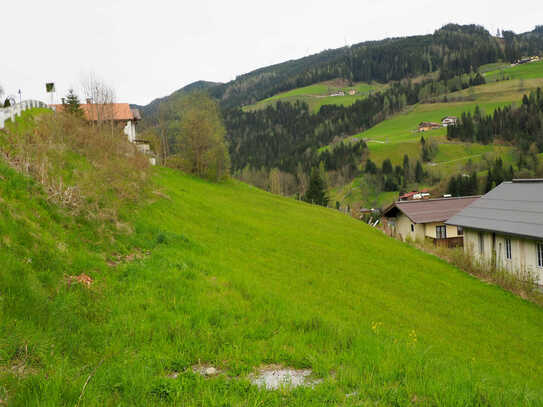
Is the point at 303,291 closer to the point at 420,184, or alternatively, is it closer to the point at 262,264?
the point at 262,264

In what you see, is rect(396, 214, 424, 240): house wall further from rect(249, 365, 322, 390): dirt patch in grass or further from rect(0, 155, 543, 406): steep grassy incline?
rect(249, 365, 322, 390): dirt patch in grass

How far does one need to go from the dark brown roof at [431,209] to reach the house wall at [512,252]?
12162 millimetres

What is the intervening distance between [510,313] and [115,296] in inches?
763

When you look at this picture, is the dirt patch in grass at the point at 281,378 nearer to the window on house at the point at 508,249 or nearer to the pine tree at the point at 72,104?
the window on house at the point at 508,249

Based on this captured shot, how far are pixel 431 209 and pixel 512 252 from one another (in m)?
19.4

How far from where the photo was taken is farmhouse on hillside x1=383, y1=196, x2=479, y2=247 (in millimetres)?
41562

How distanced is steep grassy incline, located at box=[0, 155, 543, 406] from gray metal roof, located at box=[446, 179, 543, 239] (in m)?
Answer: 13.7

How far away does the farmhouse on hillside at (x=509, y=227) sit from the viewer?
23.3 meters

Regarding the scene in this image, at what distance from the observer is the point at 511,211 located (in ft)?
90.1

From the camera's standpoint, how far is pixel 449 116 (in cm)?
18088

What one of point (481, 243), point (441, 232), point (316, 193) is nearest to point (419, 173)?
point (316, 193)

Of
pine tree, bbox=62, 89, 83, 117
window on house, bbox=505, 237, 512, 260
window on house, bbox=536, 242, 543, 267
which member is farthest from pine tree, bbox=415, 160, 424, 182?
pine tree, bbox=62, 89, 83, 117

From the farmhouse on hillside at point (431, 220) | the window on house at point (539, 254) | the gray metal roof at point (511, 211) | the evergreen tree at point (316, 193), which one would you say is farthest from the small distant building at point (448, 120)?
the window on house at point (539, 254)

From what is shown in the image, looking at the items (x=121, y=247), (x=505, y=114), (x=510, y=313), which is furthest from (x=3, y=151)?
(x=505, y=114)
